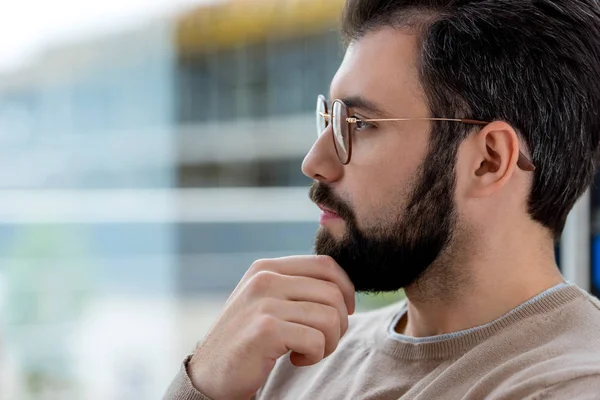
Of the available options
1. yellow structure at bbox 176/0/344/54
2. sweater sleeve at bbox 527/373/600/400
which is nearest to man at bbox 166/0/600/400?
sweater sleeve at bbox 527/373/600/400

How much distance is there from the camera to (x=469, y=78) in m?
1.21

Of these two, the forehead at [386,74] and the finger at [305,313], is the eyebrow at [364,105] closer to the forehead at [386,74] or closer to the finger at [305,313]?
the forehead at [386,74]

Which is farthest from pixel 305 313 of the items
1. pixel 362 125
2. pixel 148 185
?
pixel 148 185

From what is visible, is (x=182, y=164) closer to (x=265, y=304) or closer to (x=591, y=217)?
(x=591, y=217)

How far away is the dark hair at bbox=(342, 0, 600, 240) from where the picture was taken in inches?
46.5

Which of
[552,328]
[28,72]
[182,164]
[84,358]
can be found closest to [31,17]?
[28,72]

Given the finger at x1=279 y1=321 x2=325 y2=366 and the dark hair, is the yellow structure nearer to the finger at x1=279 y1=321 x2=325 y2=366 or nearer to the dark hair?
the dark hair

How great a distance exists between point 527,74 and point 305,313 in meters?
0.51

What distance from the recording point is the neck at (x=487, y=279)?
1218mm

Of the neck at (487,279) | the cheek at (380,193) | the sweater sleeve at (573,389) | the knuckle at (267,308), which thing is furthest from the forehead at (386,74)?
the sweater sleeve at (573,389)

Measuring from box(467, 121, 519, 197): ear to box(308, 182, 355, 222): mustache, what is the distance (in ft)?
0.67

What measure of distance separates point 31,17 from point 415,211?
1.83m

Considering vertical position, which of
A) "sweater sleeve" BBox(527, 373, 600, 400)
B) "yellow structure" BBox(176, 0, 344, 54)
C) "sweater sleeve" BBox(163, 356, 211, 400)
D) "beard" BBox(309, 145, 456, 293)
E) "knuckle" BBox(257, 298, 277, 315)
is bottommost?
"sweater sleeve" BBox(163, 356, 211, 400)

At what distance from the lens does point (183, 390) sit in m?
1.20
